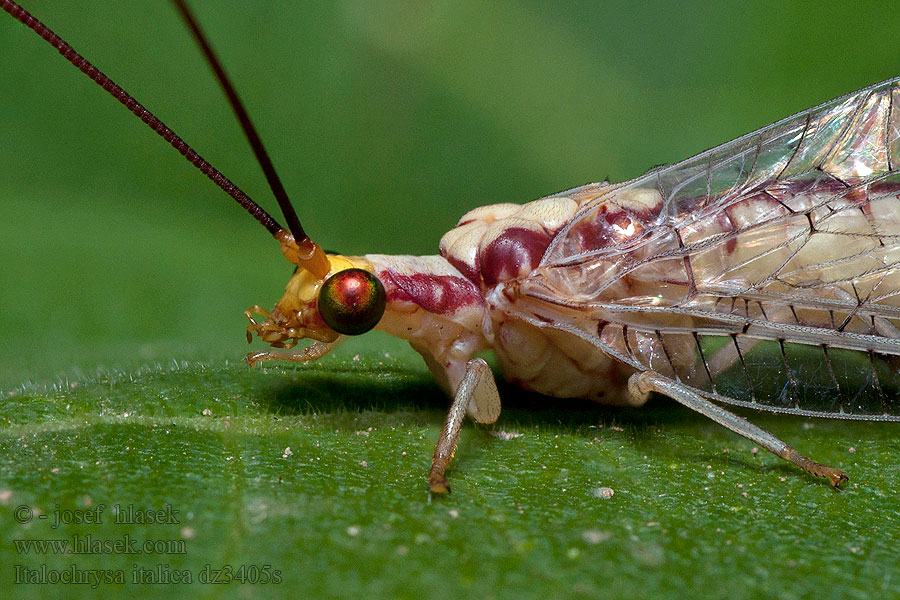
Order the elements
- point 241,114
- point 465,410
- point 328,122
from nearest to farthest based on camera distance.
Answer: point 241,114, point 465,410, point 328,122

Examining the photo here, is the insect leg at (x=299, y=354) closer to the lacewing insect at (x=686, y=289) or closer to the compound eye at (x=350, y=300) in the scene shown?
the lacewing insect at (x=686, y=289)

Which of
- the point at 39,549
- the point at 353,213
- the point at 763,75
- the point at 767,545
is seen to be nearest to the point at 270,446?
the point at 39,549

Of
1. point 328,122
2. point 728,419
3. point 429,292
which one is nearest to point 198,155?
point 429,292

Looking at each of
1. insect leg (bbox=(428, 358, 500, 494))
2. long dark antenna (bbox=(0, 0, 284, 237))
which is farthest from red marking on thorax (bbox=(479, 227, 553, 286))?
long dark antenna (bbox=(0, 0, 284, 237))

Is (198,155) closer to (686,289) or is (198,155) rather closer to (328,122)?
(686,289)

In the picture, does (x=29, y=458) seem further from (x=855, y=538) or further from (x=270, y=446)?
(x=855, y=538)
